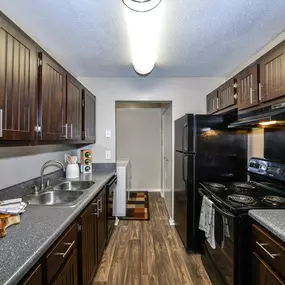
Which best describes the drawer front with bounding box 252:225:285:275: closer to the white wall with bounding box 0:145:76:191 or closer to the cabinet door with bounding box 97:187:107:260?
the cabinet door with bounding box 97:187:107:260

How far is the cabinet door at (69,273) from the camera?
46.4 inches

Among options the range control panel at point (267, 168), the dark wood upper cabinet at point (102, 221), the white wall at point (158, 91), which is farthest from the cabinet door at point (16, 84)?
the range control panel at point (267, 168)

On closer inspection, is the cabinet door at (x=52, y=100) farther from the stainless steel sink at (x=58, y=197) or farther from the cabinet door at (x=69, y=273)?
the cabinet door at (x=69, y=273)

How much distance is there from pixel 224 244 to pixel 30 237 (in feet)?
4.64

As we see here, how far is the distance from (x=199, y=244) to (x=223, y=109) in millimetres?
1659

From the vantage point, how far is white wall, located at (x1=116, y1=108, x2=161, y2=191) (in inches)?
211

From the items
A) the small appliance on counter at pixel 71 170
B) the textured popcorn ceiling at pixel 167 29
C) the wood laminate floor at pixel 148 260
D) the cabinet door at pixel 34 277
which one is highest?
the textured popcorn ceiling at pixel 167 29

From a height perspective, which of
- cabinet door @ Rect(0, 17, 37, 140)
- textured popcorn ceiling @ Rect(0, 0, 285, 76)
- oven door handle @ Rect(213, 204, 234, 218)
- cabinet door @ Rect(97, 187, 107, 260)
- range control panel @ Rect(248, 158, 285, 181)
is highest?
textured popcorn ceiling @ Rect(0, 0, 285, 76)

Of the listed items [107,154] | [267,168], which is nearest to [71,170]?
[107,154]

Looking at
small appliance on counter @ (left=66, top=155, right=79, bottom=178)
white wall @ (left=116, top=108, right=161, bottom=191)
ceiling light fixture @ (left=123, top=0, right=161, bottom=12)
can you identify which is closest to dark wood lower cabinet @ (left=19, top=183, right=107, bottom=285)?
small appliance on counter @ (left=66, top=155, right=79, bottom=178)

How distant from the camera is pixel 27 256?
0.87 metres

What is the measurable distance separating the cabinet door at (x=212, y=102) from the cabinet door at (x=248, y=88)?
64 centimetres

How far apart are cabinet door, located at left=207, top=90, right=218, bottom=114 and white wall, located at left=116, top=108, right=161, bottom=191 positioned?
7.47 ft

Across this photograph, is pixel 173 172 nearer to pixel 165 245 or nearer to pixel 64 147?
pixel 165 245
